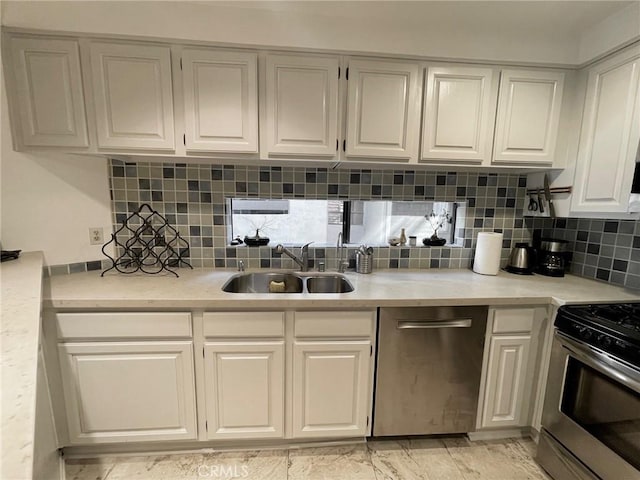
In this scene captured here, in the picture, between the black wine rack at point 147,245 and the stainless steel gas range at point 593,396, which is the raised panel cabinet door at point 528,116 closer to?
the stainless steel gas range at point 593,396

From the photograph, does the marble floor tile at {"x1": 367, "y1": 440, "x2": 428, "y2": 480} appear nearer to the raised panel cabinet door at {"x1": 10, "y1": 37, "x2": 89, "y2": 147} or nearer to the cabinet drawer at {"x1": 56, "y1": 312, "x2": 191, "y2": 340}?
the cabinet drawer at {"x1": 56, "y1": 312, "x2": 191, "y2": 340}

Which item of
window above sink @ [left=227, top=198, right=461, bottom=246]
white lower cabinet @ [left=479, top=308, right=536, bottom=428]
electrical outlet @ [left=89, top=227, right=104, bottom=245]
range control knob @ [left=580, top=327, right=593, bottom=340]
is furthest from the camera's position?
window above sink @ [left=227, top=198, right=461, bottom=246]

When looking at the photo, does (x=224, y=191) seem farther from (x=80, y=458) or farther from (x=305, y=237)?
(x=80, y=458)

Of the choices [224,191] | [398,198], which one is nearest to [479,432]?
[398,198]

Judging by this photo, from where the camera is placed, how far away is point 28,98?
1524 mm

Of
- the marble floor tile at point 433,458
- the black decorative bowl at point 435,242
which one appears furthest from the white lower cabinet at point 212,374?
the black decorative bowl at point 435,242

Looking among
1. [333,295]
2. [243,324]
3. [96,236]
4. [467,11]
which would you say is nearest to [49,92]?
[96,236]

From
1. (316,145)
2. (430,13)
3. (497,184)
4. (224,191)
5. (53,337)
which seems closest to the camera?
(53,337)

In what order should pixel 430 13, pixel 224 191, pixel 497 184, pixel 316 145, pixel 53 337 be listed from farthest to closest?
pixel 497 184 < pixel 224 191 < pixel 316 145 < pixel 430 13 < pixel 53 337

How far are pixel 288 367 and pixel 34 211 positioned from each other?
67.2 inches

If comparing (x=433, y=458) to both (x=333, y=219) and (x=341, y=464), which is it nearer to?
(x=341, y=464)

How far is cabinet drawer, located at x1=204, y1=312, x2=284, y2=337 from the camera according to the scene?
152cm

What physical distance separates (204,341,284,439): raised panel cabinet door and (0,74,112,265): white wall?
1.12 m

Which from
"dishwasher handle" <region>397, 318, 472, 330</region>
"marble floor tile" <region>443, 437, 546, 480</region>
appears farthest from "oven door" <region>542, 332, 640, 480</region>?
Result: "dishwasher handle" <region>397, 318, 472, 330</region>
